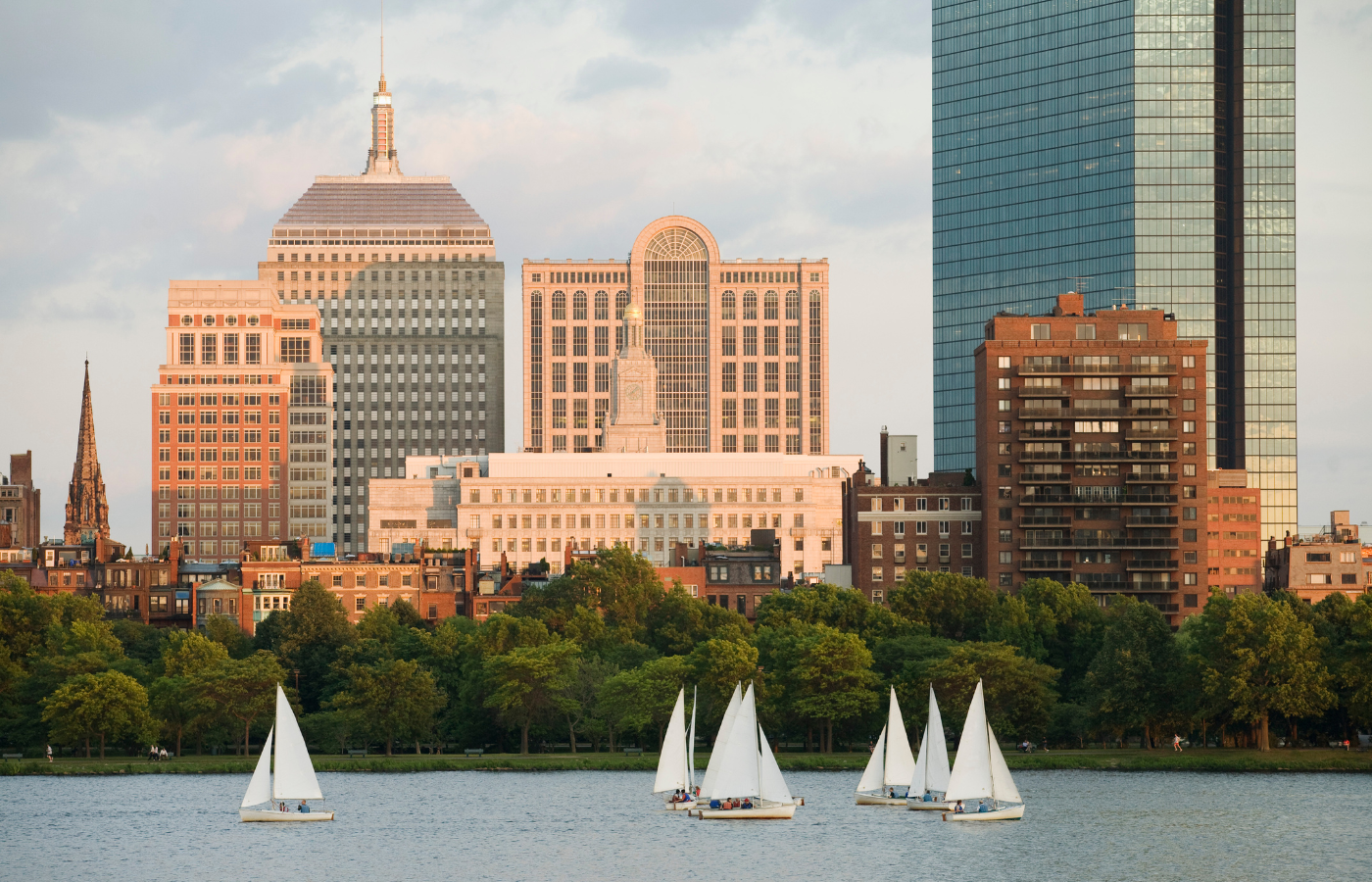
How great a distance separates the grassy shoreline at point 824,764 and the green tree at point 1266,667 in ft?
15.0

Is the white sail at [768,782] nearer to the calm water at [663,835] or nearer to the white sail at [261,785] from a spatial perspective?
the calm water at [663,835]

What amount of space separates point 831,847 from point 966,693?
171 ft

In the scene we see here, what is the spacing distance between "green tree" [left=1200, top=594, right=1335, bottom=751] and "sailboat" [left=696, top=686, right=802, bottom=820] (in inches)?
1984

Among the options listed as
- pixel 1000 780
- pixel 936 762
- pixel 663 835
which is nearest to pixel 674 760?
pixel 663 835

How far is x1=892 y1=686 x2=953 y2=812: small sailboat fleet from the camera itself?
548ft

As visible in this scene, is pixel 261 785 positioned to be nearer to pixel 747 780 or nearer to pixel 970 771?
pixel 747 780

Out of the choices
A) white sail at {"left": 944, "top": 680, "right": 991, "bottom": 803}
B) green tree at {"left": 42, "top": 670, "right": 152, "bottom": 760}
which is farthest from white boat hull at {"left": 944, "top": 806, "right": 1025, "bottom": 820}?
green tree at {"left": 42, "top": 670, "right": 152, "bottom": 760}

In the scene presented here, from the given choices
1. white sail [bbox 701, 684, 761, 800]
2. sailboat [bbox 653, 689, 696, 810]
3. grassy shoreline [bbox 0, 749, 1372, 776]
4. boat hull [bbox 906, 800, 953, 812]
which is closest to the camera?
white sail [bbox 701, 684, 761, 800]

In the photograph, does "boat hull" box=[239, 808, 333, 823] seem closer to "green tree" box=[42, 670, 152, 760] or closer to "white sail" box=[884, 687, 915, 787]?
"green tree" box=[42, 670, 152, 760]

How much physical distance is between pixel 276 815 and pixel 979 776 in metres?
52.9

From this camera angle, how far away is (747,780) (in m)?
159

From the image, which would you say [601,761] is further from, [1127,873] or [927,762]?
[1127,873]

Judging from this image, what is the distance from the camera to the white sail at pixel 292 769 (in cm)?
15838

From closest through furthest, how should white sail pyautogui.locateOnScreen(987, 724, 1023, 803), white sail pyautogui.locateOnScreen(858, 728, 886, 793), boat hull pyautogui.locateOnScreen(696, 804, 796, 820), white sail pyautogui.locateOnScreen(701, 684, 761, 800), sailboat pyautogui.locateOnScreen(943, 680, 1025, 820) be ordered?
1. white sail pyautogui.locateOnScreen(701, 684, 761, 800)
2. white sail pyautogui.locateOnScreen(987, 724, 1023, 803)
3. sailboat pyautogui.locateOnScreen(943, 680, 1025, 820)
4. boat hull pyautogui.locateOnScreen(696, 804, 796, 820)
5. white sail pyautogui.locateOnScreen(858, 728, 886, 793)
